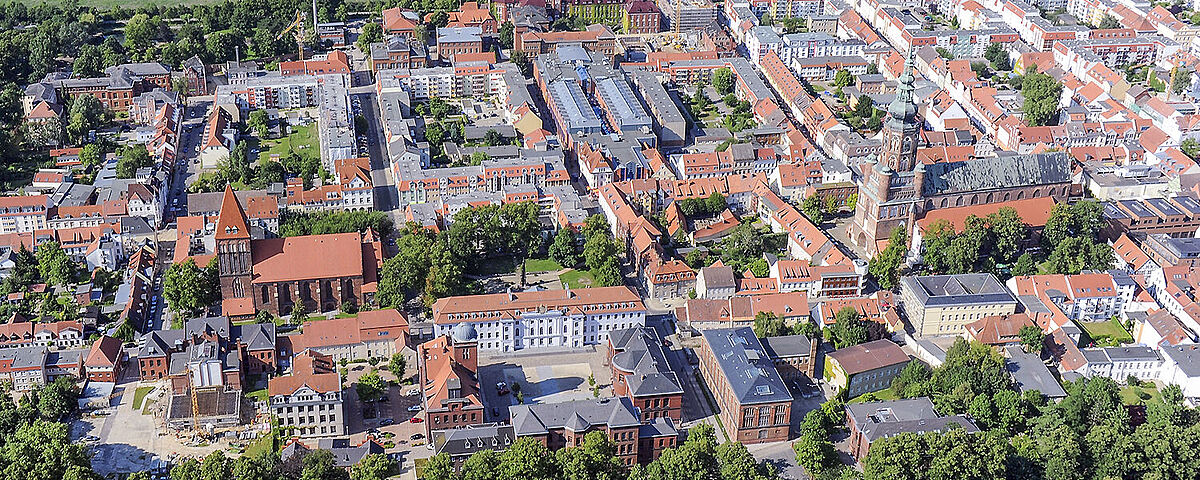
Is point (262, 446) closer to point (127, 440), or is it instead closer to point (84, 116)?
point (127, 440)

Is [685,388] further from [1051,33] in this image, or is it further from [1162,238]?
[1051,33]

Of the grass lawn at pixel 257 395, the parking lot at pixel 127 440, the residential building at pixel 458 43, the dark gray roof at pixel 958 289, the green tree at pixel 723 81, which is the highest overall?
the residential building at pixel 458 43

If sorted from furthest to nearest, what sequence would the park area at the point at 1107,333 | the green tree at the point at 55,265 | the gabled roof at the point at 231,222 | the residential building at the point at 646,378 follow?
the green tree at the point at 55,265 < the park area at the point at 1107,333 < the gabled roof at the point at 231,222 < the residential building at the point at 646,378

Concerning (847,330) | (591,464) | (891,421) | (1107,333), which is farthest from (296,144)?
(1107,333)

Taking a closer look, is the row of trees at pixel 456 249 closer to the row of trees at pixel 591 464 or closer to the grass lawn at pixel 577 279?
the grass lawn at pixel 577 279

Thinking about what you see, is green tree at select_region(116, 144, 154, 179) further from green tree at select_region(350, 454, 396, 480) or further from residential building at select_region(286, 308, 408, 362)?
green tree at select_region(350, 454, 396, 480)

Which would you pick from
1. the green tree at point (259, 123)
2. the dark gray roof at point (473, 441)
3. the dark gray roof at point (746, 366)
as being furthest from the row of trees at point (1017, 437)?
the green tree at point (259, 123)
